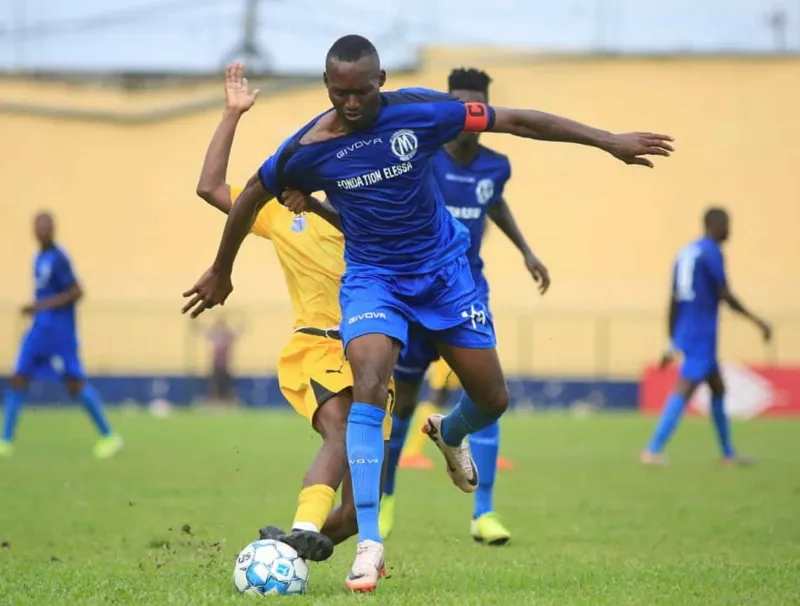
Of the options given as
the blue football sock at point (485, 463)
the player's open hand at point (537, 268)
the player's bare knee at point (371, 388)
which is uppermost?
the player's bare knee at point (371, 388)

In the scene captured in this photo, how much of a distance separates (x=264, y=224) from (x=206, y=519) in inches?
124

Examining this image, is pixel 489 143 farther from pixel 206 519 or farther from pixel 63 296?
pixel 206 519

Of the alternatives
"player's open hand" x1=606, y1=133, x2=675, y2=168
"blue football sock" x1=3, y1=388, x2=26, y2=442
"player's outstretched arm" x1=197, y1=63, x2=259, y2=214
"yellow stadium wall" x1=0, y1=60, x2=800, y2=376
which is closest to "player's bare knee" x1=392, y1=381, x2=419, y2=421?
"player's outstretched arm" x1=197, y1=63, x2=259, y2=214

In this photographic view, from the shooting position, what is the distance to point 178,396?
31.4 metres

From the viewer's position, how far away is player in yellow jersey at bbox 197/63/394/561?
22.4 feet

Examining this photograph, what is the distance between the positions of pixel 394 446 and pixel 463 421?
1549 mm

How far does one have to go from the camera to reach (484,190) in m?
9.27

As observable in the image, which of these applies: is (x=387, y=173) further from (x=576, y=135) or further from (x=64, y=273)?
(x=64, y=273)

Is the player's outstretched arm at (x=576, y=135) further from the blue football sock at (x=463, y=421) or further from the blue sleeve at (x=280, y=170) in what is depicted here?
the blue football sock at (x=463, y=421)

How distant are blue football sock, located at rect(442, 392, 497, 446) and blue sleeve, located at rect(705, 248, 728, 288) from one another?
27.5 feet

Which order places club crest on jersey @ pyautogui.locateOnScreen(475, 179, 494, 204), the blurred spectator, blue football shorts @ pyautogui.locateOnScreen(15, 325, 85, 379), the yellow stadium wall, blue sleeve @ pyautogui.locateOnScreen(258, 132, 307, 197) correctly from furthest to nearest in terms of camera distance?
the yellow stadium wall → the blurred spectator → blue football shorts @ pyautogui.locateOnScreen(15, 325, 85, 379) → club crest on jersey @ pyautogui.locateOnScreen(475, 179, 494, 204) → blue sleeve @ pyautogui.locateOnScreen(258, 132, 307, 197)

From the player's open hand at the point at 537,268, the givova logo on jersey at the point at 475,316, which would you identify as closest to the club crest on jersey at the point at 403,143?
the givova logo on jersey at the point at 475,316

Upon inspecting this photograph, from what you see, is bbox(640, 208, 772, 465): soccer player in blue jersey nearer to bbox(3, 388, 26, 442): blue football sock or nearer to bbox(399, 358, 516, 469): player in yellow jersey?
bbox(399, 358, 516, 469): player in yellow jersey

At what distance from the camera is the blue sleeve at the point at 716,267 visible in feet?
51.0
